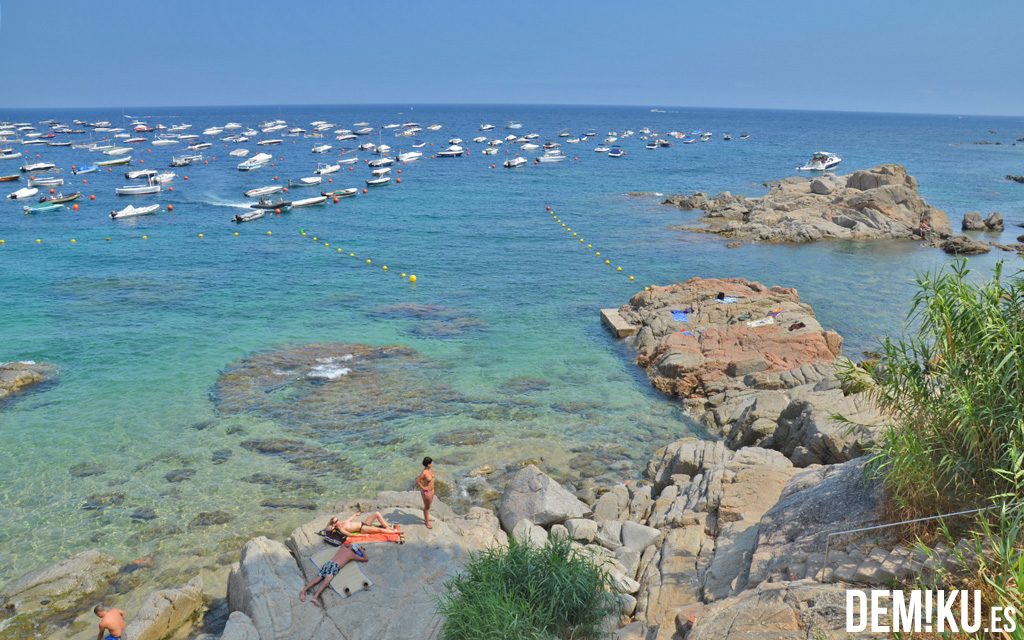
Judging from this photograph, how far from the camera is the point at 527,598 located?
1141 centimetres

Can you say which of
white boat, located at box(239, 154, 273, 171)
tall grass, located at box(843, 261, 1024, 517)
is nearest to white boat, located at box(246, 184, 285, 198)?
white boat, located at box(239, 154, 273, 171)

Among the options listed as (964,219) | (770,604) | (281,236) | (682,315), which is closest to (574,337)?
(682,315)

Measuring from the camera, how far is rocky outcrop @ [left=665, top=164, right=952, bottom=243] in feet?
169

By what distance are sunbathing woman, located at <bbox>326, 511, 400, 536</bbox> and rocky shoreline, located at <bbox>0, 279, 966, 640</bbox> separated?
40 centimetres

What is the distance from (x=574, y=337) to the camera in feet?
102

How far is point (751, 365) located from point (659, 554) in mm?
12756

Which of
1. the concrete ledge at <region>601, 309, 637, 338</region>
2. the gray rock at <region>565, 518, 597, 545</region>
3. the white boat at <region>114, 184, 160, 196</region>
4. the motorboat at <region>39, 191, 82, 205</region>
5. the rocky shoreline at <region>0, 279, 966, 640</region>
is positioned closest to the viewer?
the rocky shoreline at <region>0, 279, 966, 640</region>

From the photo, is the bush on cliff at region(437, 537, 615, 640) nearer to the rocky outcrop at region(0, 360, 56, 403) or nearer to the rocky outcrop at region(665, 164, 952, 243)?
the rocky outcrop at region(0, 360, 56, 403)

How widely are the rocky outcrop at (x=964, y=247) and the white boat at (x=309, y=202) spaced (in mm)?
51138

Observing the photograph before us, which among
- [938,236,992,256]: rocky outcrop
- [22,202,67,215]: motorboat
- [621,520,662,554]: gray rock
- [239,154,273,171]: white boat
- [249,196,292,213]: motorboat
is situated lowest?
[621,520,662,554]: gray rock

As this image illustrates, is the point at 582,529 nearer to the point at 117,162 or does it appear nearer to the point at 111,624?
the point at 111,624

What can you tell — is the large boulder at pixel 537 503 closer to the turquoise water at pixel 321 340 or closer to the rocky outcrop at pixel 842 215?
the turquoise water at pixel 321 340

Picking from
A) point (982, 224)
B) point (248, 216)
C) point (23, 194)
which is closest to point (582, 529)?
point (248, 216)

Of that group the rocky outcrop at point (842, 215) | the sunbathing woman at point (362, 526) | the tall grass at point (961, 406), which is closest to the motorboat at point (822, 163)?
the rocky outcrop at point (842, 215)
